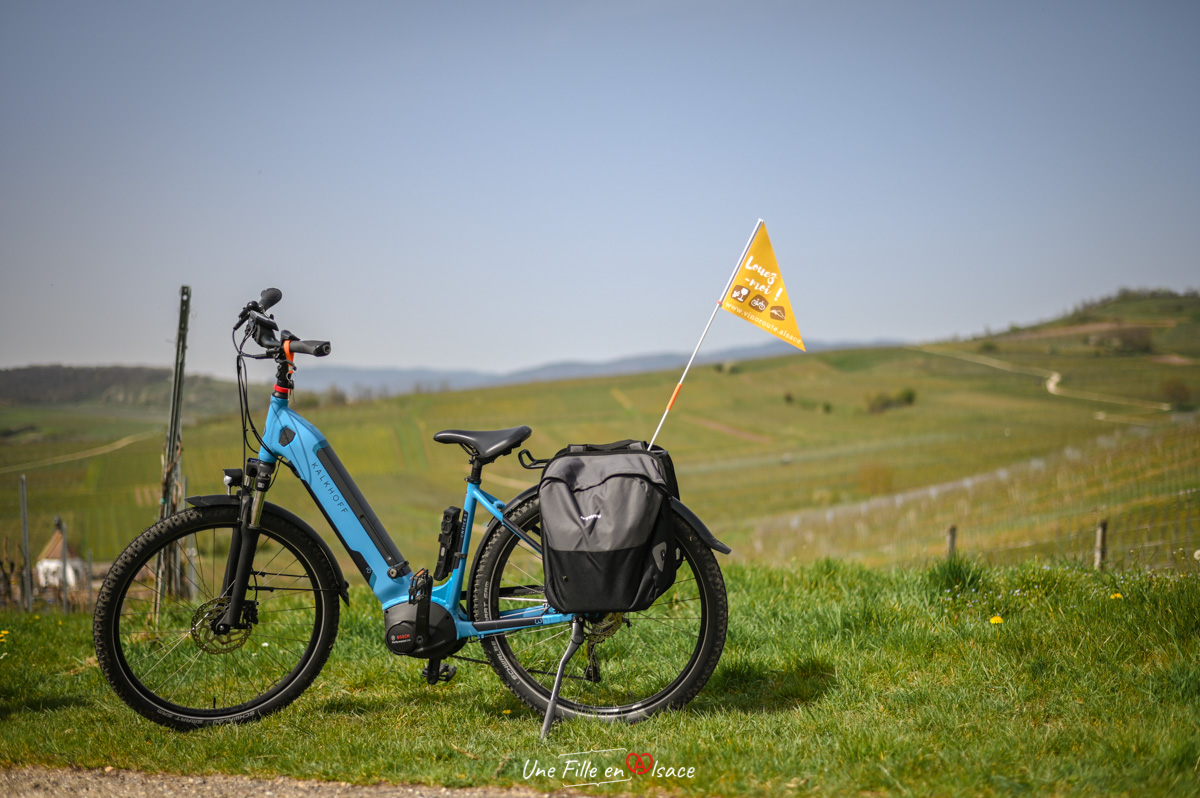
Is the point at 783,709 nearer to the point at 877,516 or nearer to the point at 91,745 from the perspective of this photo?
the point at 91,745

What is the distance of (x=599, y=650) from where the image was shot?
4.09 metres

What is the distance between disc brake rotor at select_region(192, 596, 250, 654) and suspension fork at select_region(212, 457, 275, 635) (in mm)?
25

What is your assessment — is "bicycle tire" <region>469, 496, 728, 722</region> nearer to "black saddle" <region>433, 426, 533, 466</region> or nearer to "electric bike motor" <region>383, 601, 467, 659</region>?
"electric bike motor" <region>383, 601, 467, 659</region>

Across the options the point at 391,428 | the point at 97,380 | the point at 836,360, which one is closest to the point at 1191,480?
the point at 97,380

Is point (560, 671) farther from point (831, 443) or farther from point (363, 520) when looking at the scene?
point (831, 443)

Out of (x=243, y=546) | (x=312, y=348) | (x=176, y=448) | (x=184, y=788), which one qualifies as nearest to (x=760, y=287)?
(x=312, y=348)

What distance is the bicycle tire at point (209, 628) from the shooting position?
11.2 ft

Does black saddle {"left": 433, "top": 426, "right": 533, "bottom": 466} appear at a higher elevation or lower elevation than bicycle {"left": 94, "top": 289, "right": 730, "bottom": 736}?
higher

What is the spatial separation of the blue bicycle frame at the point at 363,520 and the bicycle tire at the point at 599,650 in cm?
8

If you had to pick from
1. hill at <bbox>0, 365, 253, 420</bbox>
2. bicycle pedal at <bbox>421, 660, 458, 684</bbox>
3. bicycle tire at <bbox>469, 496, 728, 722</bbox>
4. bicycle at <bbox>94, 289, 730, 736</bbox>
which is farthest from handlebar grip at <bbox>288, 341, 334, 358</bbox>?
hill at <bbox>0, 365, 253, 420</bbox>

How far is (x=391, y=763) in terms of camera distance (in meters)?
2.93

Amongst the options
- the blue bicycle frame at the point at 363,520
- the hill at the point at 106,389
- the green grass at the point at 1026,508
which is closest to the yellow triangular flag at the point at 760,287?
the blue bicycle frame at the point at 363,520

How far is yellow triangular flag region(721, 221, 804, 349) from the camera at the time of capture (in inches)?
154

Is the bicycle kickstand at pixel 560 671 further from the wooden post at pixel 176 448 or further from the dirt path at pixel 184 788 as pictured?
the wooden post at pixel 176 448
